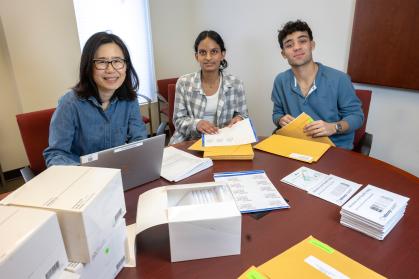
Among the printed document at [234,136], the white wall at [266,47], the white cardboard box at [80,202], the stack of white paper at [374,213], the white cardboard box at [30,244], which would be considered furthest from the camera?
the white wall at [266,47]

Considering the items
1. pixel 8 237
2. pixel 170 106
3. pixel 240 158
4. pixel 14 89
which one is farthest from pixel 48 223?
pixel 14 89

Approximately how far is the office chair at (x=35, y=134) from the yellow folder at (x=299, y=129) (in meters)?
1.39

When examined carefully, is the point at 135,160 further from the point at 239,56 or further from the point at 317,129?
the point at 239,56

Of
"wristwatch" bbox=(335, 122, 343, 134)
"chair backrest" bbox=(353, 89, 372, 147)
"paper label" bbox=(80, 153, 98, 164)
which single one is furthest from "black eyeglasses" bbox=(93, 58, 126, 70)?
"chair backrest" bbox=(353, 89, 372, 147)

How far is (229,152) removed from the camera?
142cm

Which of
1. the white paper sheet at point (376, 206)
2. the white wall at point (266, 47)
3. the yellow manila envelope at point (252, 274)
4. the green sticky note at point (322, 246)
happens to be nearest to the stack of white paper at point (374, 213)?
the white paper sheet at point (376, 206)

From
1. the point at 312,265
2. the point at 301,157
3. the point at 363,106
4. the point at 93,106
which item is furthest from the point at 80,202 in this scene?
the point at 363,106

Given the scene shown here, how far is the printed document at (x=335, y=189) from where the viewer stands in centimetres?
105

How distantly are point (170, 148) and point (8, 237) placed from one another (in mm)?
1076

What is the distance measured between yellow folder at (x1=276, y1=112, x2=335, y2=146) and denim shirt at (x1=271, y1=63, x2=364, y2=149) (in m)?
0.22

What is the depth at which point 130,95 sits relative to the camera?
5.31 ft

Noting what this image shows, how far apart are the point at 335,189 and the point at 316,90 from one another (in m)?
0.95

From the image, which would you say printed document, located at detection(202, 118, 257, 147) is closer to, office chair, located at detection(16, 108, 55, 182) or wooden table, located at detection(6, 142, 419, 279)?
wooden table, located at detection(6, 142, 419, 279)

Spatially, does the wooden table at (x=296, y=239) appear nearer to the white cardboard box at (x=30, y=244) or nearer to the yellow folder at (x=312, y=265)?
the yellow folder at (x=312, y=265)
